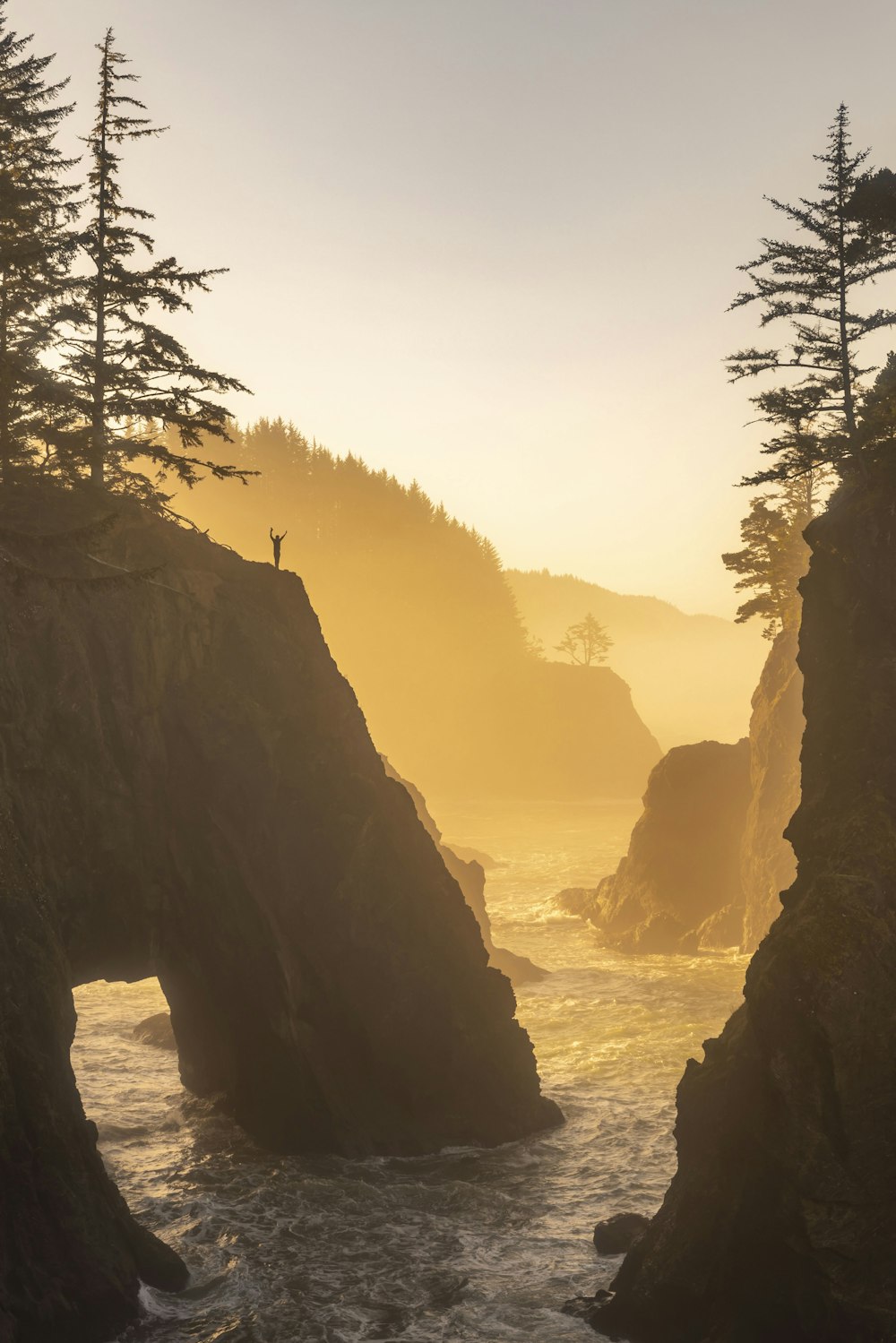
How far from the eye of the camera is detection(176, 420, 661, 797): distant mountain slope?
121 metres

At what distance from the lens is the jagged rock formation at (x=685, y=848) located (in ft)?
178

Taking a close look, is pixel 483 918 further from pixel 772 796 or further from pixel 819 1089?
pixel 819 1089

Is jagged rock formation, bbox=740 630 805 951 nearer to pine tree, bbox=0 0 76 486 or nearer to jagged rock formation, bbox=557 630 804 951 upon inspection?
jagged rock formation, bbox=557 630 804 951

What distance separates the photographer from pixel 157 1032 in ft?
124

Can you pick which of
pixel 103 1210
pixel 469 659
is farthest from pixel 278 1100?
pixel 469 659

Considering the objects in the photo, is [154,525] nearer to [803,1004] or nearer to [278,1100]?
[278,1100]

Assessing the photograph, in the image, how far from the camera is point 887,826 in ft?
59.2

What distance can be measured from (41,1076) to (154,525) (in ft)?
49.9

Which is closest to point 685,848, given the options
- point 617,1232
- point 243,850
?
point 243,850

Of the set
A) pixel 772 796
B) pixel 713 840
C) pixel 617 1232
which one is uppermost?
pixel 772 796

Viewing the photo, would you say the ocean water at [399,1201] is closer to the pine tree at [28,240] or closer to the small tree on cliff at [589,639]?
the pine tree at [28,240]

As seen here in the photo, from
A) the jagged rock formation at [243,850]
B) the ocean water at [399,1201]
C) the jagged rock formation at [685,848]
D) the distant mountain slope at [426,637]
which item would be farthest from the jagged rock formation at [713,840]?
the distant mountain slope at [426,637]

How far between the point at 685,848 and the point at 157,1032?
2985 centimetres

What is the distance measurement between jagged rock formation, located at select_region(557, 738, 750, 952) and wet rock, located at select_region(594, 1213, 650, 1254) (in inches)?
1237
